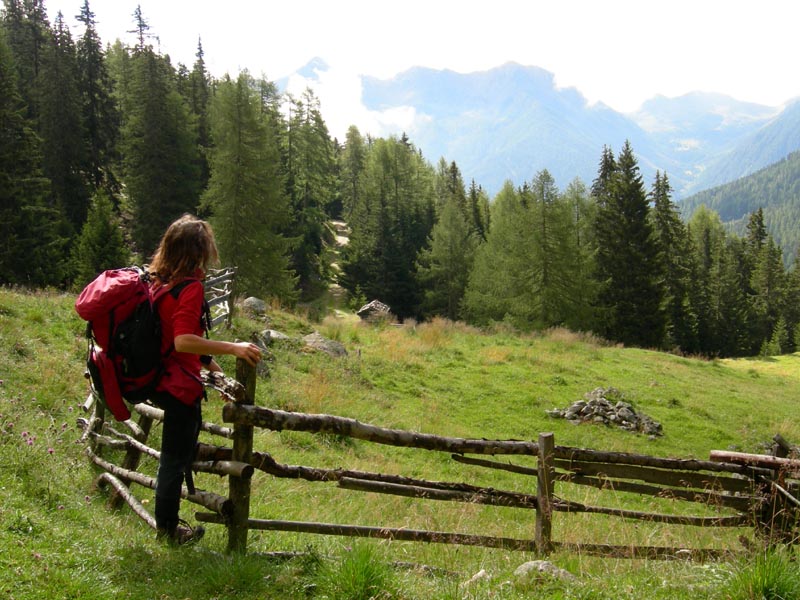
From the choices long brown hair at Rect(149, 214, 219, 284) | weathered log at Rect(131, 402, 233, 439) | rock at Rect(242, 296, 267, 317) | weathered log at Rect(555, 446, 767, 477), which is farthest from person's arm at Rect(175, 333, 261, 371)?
rock at Rect(242, 296, 267, 317)

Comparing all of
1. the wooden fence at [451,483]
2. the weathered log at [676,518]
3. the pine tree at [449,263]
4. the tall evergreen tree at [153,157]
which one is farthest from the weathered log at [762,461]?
the pine tree at [449,263]

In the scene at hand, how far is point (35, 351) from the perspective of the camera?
867cm

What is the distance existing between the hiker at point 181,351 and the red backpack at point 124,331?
0.24 ft

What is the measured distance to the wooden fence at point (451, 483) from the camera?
3.94 metres

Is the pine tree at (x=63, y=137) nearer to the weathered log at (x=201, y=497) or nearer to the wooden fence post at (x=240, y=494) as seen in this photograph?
the weathered log at (x=201, y=497)

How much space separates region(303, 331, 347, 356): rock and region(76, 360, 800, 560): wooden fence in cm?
947

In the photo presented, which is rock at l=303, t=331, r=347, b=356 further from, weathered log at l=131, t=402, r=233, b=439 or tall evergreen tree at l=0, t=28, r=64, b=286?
tall evergreen tree at l=0, t=28, r=64, b=286

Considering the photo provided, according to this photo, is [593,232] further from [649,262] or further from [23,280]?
[23,280]

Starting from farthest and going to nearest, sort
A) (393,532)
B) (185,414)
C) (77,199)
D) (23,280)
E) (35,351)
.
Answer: (77,199), (23,280), (35,351), (393,532), (185,414)

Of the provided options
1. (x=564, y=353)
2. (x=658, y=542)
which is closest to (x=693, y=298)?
(x=564, y=353)

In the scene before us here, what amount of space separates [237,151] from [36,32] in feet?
90.7

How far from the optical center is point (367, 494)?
25.5 ft

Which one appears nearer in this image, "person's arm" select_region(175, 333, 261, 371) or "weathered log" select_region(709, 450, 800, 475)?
"person's arm" select_region(175, 333, 261, 371)

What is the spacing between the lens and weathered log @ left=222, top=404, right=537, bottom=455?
3779 mm
